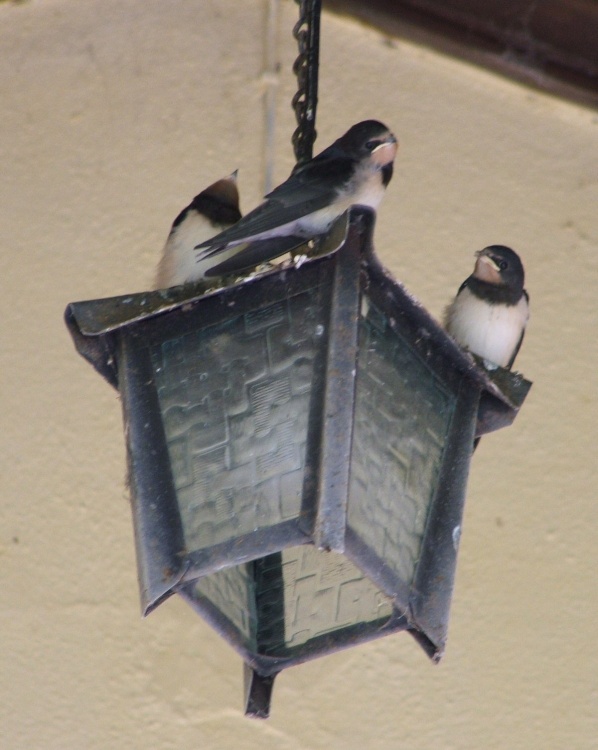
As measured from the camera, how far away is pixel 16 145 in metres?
2.53

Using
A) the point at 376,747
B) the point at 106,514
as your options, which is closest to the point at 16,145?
the point at 106,514

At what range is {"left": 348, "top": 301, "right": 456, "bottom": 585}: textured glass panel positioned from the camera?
129 centimetres

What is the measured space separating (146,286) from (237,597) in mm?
1054

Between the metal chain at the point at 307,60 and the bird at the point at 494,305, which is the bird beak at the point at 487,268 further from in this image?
the metal chain at the point at 307,60

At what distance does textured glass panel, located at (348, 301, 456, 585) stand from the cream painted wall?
3.49ft

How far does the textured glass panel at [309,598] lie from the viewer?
143 centimetres

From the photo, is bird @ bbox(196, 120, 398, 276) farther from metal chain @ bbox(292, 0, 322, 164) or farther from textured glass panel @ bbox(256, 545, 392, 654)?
textured glass panel @ bbox(256, 545, 392, 654)

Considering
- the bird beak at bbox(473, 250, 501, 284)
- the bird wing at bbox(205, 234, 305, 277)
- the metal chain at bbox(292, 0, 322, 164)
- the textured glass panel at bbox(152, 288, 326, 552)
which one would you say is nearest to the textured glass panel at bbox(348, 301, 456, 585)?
the textured glass panel at bbox(152, 288, 326, 552)

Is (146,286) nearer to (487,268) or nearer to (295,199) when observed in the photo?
(487,268)

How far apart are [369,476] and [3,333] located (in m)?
1.31

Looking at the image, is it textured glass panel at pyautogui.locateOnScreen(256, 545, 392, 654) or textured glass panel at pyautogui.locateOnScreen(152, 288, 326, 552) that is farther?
textured glass panel at pyautogui.locateOnScreen(256, 545, 392, 654)

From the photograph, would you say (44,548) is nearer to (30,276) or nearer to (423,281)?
(30,276)

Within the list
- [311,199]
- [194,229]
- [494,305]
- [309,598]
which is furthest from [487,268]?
[309,598]

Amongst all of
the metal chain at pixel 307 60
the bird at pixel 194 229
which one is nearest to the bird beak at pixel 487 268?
the bird at pixel 194 229
